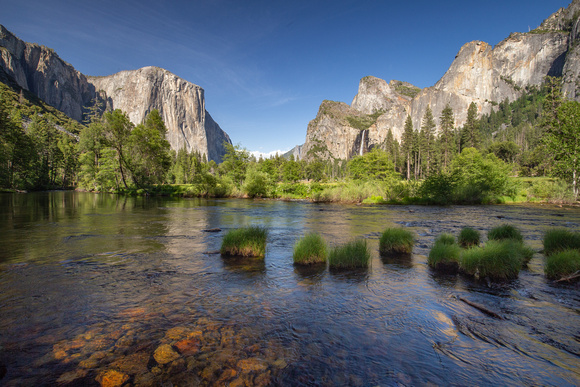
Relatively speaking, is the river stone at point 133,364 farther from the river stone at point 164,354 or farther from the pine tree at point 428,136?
the pine tree at point 428,136

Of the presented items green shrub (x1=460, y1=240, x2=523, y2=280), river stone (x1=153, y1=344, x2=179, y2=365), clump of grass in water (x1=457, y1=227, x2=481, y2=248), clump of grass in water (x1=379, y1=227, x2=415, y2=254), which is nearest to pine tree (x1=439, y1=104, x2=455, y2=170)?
clump of grass in water (x1=457, y1=227, x2=481, y2=248)

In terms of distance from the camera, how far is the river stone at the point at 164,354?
4768 mm

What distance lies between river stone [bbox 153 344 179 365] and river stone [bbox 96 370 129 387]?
0.56 meters

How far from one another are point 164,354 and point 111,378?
33.6 inches

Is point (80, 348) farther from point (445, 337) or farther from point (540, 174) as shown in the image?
point (540, 174)

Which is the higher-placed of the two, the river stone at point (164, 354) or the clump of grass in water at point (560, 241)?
the clump of grass in water at point (560, 241)

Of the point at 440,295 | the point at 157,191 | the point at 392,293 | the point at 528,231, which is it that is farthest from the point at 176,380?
the point at 157,191

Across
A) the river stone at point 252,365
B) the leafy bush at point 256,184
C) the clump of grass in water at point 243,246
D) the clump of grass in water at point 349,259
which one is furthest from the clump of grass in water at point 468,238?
the leafy bush at point 256,184

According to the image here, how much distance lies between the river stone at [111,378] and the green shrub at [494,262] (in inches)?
403

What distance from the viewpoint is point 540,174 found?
77.6 m

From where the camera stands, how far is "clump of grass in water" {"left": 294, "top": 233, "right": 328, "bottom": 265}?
11211mm

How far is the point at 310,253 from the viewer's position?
36.8 feet

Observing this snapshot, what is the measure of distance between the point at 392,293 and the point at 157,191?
63092 millimetres

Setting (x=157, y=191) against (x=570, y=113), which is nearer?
(x=570, y=113)
